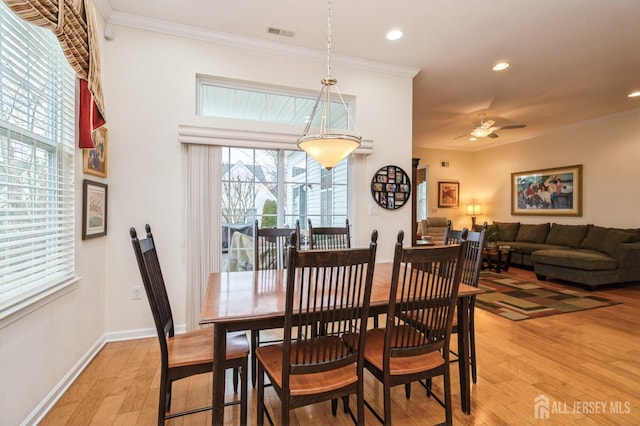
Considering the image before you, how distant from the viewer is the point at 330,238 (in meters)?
2.94

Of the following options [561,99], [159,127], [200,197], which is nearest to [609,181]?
[561,99]

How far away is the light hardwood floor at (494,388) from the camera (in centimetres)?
183

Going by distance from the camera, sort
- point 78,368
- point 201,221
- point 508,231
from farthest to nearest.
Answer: point 508,231, point 201,221, point 78,368

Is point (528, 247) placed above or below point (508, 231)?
below

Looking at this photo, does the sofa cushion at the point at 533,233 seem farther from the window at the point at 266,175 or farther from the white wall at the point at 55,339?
the white wall at the point at 55,339

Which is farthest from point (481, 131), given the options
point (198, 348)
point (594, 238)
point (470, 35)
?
point (198, 348)

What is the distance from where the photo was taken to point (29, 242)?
176cm

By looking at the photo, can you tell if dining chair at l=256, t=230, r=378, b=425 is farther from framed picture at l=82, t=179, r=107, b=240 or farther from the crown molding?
the crown molding

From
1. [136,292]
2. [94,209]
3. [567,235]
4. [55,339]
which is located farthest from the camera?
[567,235]

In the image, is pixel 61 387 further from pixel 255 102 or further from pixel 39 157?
pixel 255 102

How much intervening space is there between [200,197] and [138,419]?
184 centimetres

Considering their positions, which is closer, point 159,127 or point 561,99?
point 159,127

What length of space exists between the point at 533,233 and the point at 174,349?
7021 mm

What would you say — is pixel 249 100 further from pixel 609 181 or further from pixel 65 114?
pixel 609 181
